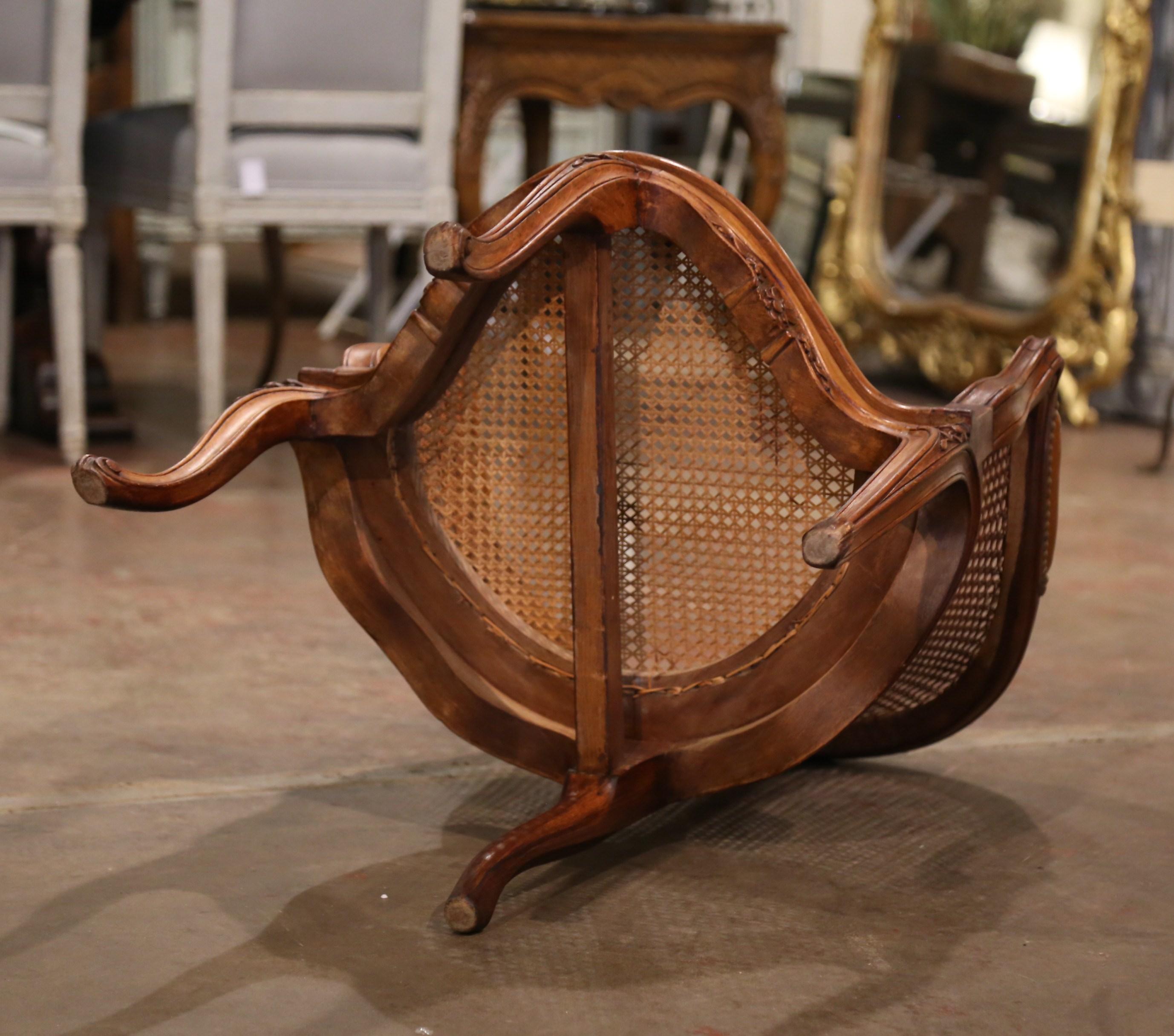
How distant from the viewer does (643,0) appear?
4.11m

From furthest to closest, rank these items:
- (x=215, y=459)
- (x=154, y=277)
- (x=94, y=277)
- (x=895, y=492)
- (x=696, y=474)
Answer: (x=154, y=277) → (x=94, y=277) → (x=696, y=474) → (x=215, y=459) → (x=895, y=492)

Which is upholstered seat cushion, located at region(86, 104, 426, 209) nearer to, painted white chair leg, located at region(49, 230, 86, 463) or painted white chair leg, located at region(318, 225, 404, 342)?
painted white chair leg, located at region(49, 230, 86, 463)

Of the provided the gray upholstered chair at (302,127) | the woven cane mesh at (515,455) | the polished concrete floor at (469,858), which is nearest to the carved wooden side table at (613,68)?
the gray upholstered chair at (302,127)

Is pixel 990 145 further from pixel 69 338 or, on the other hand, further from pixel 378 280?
pixel 69 338

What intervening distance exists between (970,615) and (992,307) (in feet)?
10.2

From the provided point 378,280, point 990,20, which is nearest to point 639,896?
point 378,280

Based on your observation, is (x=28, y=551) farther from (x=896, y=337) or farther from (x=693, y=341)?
(x=896, y=337)

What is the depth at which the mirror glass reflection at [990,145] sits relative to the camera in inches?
171

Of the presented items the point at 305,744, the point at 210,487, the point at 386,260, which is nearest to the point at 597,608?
the point at 210,487

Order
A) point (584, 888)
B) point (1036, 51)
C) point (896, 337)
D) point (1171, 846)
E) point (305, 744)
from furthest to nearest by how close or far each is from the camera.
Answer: point (896, 337) < point (1036, 51) < point (305, 744) < point (1171, 846) < point (584, 888)

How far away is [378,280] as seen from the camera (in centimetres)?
367

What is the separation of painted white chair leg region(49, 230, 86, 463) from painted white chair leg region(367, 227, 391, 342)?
617mm

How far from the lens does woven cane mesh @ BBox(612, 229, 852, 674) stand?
141 cm

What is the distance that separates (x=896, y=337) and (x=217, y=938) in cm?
362
